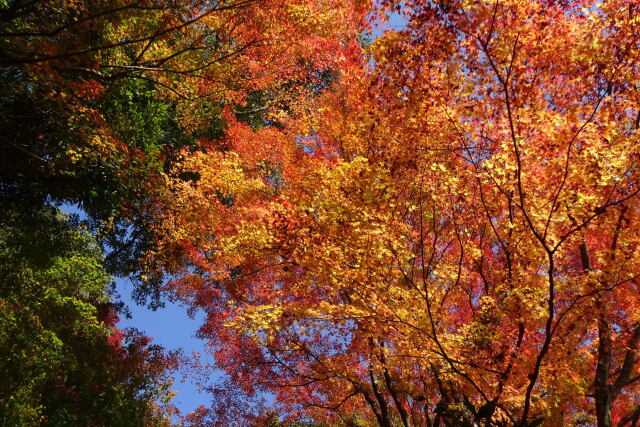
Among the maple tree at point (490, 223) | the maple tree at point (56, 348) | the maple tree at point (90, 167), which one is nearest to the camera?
the maple tree at point (490, 223)

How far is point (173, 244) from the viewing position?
14477 millimetres

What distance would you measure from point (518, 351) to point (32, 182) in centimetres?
→ 1084

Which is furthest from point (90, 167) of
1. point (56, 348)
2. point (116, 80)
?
point (56, 348)

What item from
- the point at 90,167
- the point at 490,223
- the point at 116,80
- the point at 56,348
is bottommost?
the point at 56,348

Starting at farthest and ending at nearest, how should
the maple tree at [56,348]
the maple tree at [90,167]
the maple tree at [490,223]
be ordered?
the maple tree at [56,348]
the maple tree at [90,167]
the maple tree at [490,223]

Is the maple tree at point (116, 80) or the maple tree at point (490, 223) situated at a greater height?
the maple tree at point (116, 80)

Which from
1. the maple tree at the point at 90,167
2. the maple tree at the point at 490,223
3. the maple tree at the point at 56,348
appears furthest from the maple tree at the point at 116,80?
the maple tree at the point at 490,223

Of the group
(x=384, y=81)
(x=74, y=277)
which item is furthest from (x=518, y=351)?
(x=74, y=277)

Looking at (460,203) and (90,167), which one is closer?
(460,203)

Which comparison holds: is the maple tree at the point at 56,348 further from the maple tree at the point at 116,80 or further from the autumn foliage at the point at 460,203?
the autumn foliage at the point at 460,203

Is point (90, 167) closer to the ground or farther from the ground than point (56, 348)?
farther from the ground

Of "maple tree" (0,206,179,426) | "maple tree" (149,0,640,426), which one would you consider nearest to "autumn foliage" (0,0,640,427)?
"maple tree" (149,0,640,426)

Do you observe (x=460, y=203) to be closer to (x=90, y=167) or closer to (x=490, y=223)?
(x=490, y=223)

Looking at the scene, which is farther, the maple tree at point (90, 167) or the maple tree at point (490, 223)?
the maple tree at point (90, 167)
